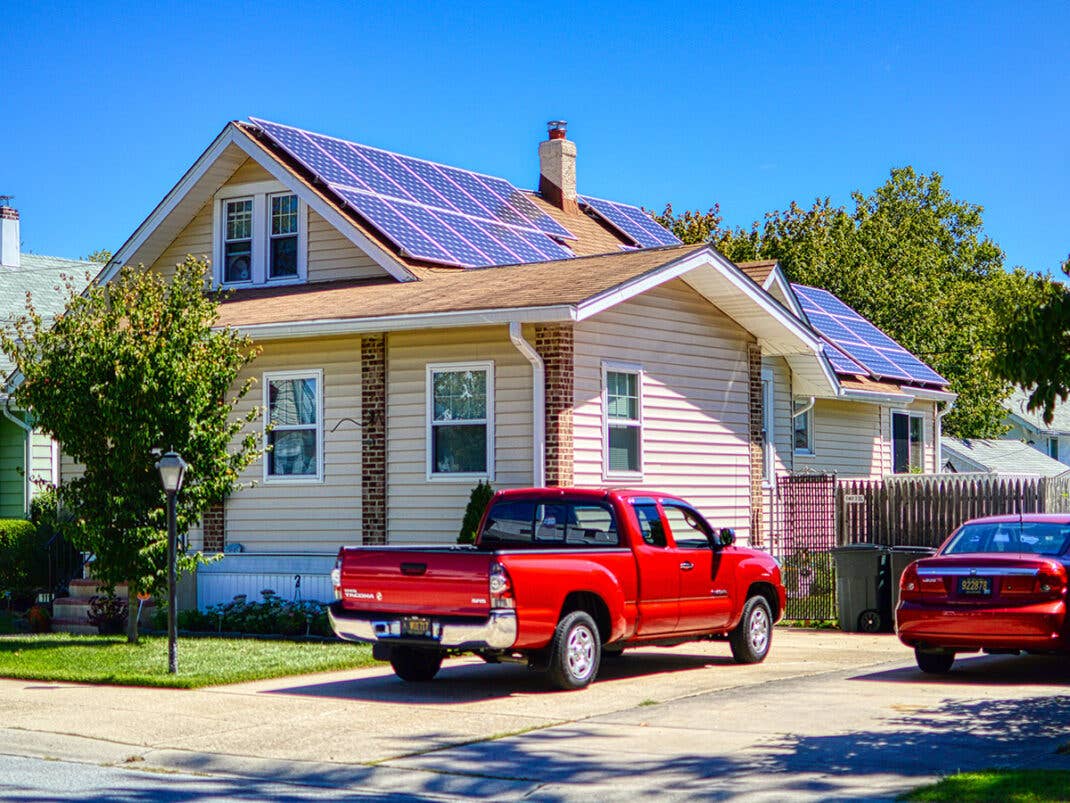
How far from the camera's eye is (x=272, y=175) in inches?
910

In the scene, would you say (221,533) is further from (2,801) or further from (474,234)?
(2,801)

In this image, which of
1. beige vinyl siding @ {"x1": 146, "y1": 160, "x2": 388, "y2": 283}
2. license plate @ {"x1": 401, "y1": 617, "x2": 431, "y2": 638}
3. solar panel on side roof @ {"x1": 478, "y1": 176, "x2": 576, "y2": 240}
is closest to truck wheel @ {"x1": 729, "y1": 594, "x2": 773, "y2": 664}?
license plate @ {"x1": 401, "y1": 617, "x2": 431, "y2": 638}

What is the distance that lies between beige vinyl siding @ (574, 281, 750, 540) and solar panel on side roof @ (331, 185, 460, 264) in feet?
11.3

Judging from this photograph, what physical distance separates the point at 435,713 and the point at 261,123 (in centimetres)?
1350

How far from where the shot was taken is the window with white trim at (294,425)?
2083cm

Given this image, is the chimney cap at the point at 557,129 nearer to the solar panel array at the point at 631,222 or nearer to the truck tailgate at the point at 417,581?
the solar panel array at the point at 631,222

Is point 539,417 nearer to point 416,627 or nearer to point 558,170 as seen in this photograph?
point 416,627

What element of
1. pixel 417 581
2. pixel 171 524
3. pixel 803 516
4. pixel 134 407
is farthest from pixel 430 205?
pixel 417 581

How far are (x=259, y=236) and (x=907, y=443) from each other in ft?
49.0

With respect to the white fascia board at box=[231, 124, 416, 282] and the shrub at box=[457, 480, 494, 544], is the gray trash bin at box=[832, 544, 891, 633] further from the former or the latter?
the white fascia board at box=[231, 124, 416, 282]

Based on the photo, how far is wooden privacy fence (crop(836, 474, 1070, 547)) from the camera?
20.7 metres

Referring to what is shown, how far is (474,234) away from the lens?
78.2 feet

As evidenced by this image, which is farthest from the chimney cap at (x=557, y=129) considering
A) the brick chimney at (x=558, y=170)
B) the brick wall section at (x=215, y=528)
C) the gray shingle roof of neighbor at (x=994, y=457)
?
the gray shingle roof of neighbor at (x=994, y=457)

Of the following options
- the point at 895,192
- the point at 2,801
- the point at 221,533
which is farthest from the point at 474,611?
the point at 895,192
